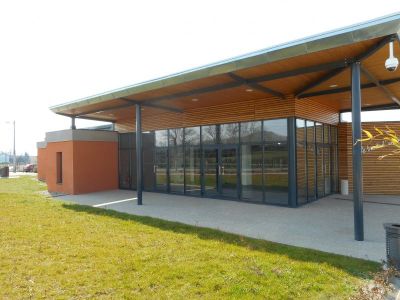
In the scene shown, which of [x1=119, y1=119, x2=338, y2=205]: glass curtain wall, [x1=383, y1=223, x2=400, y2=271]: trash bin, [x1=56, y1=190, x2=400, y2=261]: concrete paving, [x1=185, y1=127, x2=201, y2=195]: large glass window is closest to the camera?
[x1=383, y1=223, x2=400, y2=271]: trash bin

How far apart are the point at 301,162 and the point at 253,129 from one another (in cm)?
215

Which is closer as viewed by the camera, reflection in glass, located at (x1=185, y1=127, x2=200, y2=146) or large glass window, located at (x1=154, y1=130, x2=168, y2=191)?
reflection in glass, located at (x1=185, y1=127, x2=200, y2=146)

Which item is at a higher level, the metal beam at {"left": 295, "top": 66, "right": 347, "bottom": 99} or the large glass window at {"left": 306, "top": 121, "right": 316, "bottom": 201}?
the metal beam at {"left": 295, "top": 66, "right": 347, "bottom": 99}

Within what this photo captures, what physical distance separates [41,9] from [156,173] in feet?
30.0

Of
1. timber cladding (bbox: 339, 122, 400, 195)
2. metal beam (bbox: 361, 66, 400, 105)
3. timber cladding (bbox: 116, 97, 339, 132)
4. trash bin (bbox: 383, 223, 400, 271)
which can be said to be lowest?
trash bin (bbox: 383, 223, 400, 271)

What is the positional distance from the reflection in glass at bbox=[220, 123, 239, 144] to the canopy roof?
1023 mm

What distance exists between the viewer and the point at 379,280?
12.4ft

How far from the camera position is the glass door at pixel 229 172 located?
1185 cm

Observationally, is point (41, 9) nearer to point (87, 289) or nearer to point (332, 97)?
point (87, 289)

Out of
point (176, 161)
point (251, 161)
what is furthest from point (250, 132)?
point (176, 161)

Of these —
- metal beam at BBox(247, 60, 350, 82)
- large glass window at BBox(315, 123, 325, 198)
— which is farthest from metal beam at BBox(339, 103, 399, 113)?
metal beam at BBox(247, 60, 350, 82)

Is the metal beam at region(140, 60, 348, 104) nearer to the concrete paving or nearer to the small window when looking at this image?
the concrete paving

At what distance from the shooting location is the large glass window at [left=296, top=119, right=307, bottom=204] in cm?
1063

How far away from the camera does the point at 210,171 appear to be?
12648 mm
